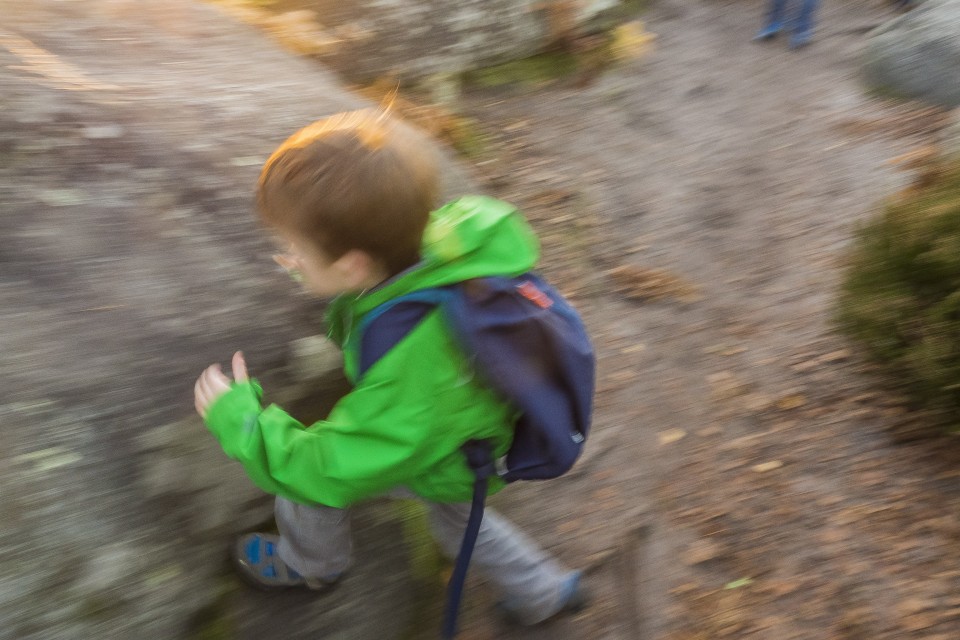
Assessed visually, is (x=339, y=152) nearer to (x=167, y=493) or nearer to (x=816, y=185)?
(x=167, y=493)

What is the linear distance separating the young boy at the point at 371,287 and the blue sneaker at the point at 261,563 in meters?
0.37

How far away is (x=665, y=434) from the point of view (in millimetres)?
3605

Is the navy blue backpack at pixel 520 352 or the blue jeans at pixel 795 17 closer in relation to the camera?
the navy blue backpack at pixel 520 352

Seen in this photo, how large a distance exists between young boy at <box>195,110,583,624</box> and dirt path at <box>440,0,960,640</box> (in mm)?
1247

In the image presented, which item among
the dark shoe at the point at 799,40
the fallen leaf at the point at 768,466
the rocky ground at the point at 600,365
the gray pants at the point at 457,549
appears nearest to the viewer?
the rocky ground at the point at 600,365

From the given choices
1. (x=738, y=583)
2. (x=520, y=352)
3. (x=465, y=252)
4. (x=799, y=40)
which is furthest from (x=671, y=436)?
(x=799, y=40)

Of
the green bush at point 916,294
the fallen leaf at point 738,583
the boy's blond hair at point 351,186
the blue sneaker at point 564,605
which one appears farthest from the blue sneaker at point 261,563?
the green bush at point 916,294

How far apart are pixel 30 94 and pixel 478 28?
383 cm

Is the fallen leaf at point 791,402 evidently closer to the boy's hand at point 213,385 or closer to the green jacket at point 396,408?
the green jacket at point 396,408

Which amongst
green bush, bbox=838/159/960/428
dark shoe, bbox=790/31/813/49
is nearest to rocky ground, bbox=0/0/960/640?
green bush, bbox=838/159/960/428

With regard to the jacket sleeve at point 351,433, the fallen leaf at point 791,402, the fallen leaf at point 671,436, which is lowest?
the fallen leaf at point 671,436

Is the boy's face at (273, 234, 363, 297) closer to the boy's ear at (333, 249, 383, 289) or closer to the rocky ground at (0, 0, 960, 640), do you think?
the boy's ear at (333, 249, 383, 289)

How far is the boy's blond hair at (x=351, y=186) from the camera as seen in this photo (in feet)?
6.02

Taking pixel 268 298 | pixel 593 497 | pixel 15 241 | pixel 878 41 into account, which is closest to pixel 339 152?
pixel 268 298
